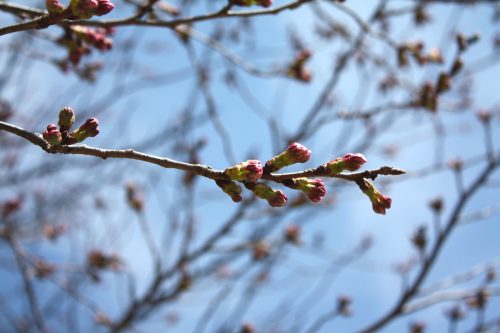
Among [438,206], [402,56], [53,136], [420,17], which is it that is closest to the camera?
[53,136]

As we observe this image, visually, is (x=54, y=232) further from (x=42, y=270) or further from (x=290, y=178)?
(x=290, y=178)

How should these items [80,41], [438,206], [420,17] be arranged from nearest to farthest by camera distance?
1. [80,41]
2. [438,206]
3. [420,17]

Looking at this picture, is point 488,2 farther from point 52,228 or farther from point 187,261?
point 52,228

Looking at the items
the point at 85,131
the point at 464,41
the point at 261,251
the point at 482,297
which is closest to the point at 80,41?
the point at 85,131

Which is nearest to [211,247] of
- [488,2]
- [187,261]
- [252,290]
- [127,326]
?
[187,261]

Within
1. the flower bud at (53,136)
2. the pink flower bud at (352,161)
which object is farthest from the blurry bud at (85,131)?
the pink flower bud at (352,161)
